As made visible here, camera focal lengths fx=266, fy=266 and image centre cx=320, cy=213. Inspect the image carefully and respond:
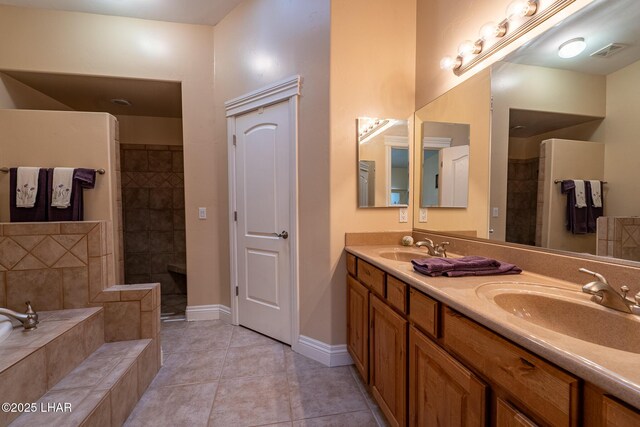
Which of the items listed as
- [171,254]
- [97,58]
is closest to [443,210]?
[97,58]

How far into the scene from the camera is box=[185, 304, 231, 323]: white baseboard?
2.77 meters

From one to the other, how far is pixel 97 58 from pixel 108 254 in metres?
2.03

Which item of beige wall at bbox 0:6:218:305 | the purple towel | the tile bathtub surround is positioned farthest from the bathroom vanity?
the purple towel

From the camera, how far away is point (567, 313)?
86cm

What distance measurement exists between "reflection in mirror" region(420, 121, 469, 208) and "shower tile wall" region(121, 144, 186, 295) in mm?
3458

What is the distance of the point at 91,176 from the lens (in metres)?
2.39

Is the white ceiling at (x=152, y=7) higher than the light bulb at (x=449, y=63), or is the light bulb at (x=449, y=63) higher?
the white ceiling at (x=152, y=7)

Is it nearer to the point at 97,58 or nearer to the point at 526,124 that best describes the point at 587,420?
the point at 526,124

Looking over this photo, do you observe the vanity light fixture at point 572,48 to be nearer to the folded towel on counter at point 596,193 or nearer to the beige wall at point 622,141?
the beige wall at point 622,141

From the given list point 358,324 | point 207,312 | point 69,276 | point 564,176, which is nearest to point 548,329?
point 564,176

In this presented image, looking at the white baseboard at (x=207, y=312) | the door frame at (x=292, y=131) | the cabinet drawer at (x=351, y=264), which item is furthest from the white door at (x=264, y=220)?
the cabinet drawer at (x=351, y=264)

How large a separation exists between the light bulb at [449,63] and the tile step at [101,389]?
264cm

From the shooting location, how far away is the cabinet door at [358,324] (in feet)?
5.30

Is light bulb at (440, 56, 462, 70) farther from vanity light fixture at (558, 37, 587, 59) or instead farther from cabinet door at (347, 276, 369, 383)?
A: cabinet door at (347, 276, 369, 383)
